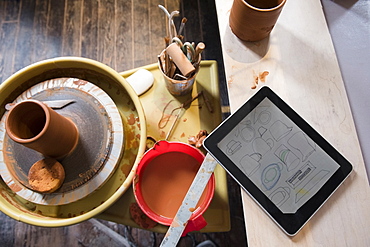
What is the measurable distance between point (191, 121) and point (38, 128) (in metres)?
0.45

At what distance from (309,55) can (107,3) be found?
1171mm

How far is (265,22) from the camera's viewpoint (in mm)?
692

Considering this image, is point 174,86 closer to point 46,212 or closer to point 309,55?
point 309,55

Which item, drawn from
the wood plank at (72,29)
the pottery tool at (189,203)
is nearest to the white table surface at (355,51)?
the pottery tool at (189,203)

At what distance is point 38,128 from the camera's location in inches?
29.6

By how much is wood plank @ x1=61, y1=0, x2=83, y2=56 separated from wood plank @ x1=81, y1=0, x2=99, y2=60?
0.07ft

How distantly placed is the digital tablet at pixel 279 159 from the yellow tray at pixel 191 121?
0.25 meters

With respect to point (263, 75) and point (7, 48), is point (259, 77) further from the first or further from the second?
point (7, 48)

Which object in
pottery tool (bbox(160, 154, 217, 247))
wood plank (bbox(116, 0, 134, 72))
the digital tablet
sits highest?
the digital tablet

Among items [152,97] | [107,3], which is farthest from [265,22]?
[107,3]

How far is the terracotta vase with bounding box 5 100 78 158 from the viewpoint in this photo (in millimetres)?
680

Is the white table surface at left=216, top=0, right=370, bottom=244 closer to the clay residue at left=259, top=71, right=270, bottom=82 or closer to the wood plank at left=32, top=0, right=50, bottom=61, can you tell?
the clay residue at left=259, top=71, right=270, bottom=82

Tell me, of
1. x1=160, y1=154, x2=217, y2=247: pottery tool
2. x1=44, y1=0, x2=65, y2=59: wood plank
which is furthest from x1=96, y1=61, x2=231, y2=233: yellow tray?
x1=44, y1=0, x2=65, y2=59: wood plank

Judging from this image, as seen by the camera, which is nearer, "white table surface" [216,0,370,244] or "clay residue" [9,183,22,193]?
"white table surface" [216,0,370,244]
